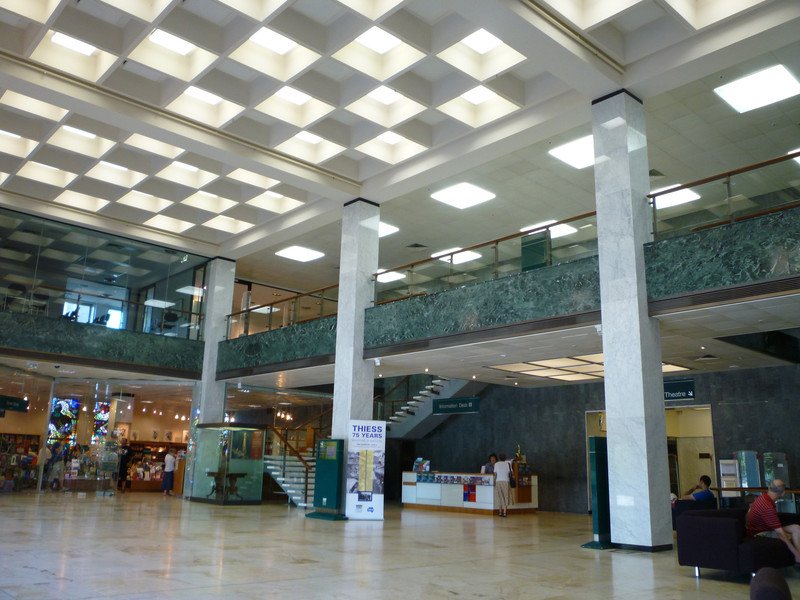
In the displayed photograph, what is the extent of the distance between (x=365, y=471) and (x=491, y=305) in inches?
185

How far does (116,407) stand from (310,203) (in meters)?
10.1

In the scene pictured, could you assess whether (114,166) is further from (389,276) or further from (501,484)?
(501,484)

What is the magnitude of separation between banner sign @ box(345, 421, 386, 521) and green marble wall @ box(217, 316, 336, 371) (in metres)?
2.75

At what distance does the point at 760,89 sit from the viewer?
39.8 feet

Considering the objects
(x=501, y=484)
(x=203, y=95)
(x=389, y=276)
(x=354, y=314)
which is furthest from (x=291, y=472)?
(x=203, y=95)

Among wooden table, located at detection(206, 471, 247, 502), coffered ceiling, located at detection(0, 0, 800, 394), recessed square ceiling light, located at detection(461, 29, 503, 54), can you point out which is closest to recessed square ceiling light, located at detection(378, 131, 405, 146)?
coffered ceiling, located at detection(0, 0, 800, 394)

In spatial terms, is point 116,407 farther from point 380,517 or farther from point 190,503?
point 380,517

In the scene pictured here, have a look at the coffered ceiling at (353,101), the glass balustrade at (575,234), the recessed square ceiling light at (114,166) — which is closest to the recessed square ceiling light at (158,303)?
the coffered ceiling at (353,101)

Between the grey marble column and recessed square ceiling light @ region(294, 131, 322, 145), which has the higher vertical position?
recessed square ceiling light @ region(294, 131, 322, 145)

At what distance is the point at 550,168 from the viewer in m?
15.2

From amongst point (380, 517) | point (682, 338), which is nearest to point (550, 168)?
point (682, 338)

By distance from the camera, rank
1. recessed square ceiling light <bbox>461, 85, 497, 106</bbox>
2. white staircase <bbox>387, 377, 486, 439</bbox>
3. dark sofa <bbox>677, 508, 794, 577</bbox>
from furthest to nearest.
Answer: white staircase <bbox>387, 377, 486, 439</bbox>, recessed square ceiling light <bbox>461, 85, 497, 106</bbox>, dark sofa <bbox>677, 508, 794, 577</bbox>

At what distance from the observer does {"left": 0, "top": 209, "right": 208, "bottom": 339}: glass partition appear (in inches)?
720

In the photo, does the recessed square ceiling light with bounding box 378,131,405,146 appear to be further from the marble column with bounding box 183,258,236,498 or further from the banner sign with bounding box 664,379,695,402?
the banner sign with bounding box 664,379,695,402
